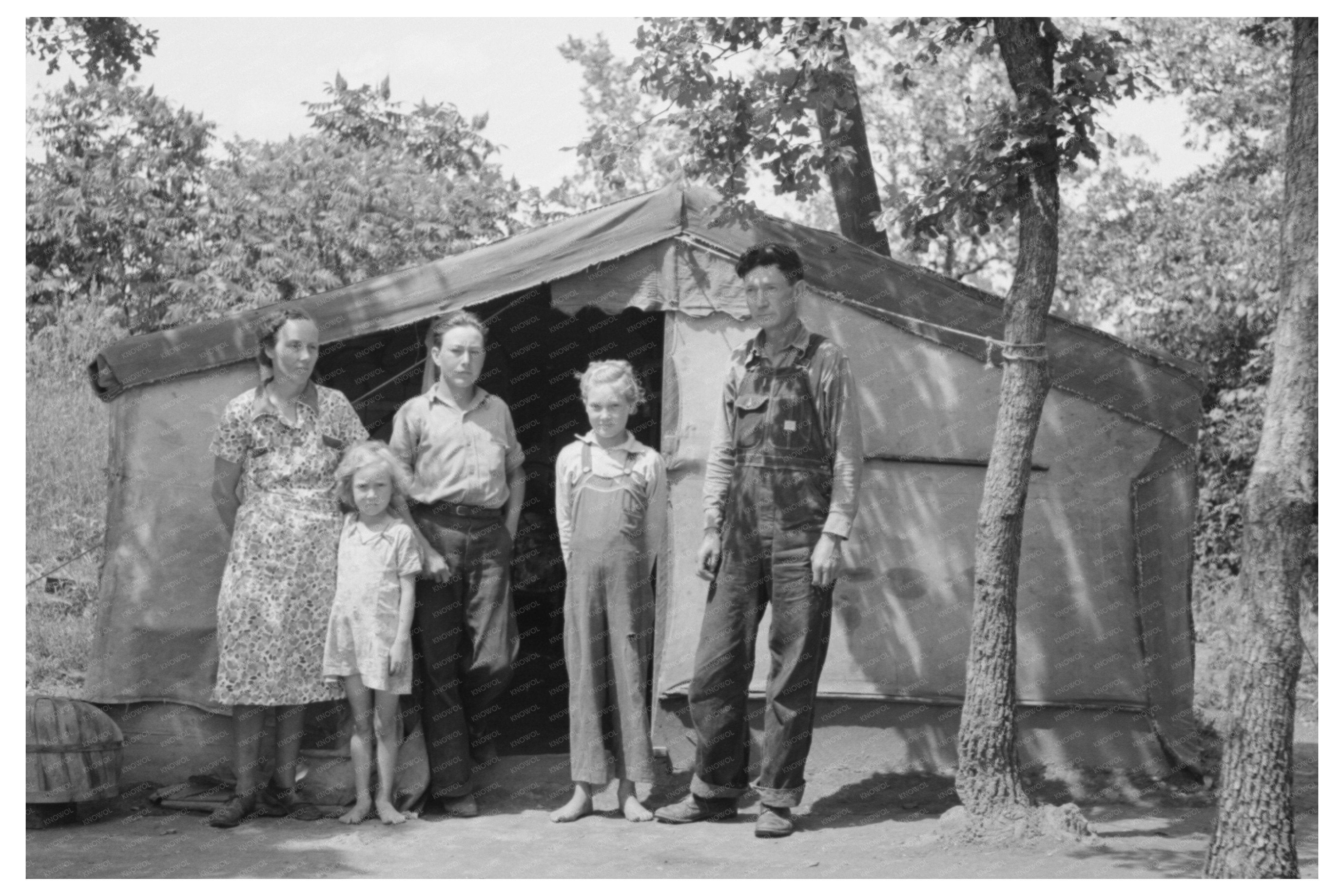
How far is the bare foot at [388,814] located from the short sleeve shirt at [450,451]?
106 cm

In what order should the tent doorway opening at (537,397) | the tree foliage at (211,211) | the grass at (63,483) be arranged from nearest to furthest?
1. the tent doorway opening at (537,397)
2. the grass at (63,483)
3. the tree foliage at (211,211)

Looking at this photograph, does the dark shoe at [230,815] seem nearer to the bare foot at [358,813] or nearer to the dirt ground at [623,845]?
the dirt ground at [623,845]

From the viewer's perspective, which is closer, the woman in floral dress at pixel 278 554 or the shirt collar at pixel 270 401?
the woman in floral dress at pixel 278 554

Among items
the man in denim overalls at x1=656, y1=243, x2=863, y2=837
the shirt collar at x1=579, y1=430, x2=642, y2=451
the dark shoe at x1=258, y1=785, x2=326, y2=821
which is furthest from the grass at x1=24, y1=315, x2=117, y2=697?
the man in denim overalls at x1=656, y1=243, x2=863, y2=837

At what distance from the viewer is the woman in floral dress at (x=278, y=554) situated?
5.02 meters

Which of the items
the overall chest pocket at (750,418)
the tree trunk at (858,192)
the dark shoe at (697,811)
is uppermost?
the tree trunk at (858,192)

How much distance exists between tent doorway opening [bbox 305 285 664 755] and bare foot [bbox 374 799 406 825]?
1575 mm

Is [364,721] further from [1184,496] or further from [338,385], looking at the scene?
[1184,496]

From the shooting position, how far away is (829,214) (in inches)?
863

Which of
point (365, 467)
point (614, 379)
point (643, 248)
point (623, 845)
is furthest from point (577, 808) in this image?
point (643, 248)

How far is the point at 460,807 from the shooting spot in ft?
17.1

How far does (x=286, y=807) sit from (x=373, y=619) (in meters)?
0.78

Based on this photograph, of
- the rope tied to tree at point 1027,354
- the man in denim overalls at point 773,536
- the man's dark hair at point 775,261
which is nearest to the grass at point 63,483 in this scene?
the man in denim overalls at point 773,536

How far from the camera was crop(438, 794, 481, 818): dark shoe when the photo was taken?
5.21 metres
